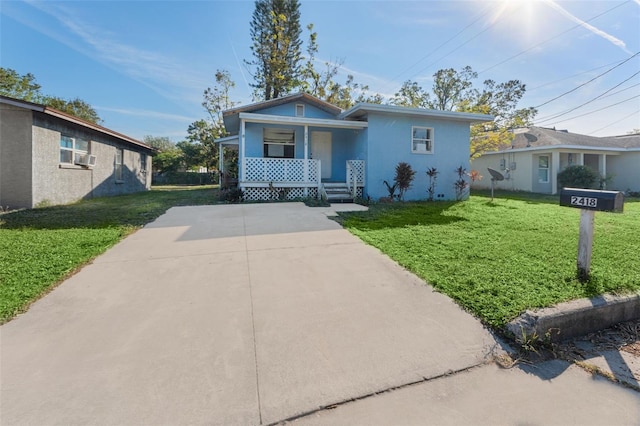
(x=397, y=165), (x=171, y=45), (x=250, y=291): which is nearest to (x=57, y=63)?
(x=171, y=45)

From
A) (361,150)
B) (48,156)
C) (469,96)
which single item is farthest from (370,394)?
(469,96)

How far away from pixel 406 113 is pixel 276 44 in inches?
708

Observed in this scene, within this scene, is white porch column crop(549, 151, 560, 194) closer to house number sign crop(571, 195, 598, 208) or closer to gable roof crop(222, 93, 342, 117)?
gable roof crop(222, 93, 342, 117)

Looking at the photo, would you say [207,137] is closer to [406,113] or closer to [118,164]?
[118,164]

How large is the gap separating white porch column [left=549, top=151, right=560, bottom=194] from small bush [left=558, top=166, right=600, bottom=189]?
267 mm

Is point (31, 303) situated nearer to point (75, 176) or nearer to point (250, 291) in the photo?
point (250, 291)

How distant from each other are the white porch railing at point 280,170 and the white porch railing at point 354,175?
1.21 m

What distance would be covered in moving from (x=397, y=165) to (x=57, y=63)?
20.6 meters

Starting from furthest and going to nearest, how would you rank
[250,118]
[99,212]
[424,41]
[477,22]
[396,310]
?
[424,41] < [477,22] < [250,118] < [99,212] < [396,310]

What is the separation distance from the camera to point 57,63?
17031mm

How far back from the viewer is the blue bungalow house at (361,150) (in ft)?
35.6

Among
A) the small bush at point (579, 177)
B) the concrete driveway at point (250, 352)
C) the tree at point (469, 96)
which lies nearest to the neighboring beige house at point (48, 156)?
the concrete driveway at point (250, 352)

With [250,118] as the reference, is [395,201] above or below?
below

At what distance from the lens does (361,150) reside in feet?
38.3
